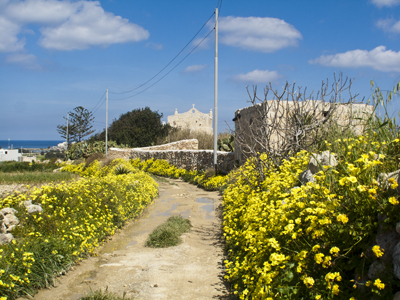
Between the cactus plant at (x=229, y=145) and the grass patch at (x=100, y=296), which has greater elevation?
the cactus plant at (x=229, y=145)

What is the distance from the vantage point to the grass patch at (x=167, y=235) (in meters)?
5.71

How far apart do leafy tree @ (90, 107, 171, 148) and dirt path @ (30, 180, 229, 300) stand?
980 inches

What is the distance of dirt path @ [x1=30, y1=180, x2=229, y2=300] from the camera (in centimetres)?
386

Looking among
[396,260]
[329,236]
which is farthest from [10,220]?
[396,260]

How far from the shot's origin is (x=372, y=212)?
249 cm

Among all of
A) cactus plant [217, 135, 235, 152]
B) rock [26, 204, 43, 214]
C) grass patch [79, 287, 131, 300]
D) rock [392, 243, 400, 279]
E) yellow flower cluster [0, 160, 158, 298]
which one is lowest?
grass patch [79, 287, 131, 300]

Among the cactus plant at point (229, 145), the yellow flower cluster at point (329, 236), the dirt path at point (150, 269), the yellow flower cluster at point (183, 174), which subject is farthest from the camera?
the cactus plant at point (229, 145)

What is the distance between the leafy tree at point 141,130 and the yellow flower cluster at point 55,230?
24803 millimetres

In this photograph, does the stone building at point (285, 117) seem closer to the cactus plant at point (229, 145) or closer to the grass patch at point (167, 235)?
the grass patch at point (167, 235)

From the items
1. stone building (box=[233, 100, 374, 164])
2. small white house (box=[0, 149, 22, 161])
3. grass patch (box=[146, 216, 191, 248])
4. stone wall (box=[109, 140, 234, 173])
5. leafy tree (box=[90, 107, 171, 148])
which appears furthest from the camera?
small white house (box=[0, 149, 22, 161])

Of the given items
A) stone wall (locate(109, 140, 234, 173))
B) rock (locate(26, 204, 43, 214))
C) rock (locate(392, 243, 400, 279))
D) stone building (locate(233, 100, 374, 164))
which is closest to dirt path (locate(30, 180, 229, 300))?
rock (locate(26, 204, 43, 214))

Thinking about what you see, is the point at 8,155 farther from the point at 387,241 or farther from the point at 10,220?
the point at 387,241

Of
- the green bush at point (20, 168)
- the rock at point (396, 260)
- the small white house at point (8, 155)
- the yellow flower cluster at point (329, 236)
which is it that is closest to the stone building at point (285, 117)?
the yellow flower cluster at point (329, 236)

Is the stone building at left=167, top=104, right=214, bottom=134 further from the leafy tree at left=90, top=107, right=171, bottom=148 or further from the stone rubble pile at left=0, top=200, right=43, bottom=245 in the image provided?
the stone rubble pile at left=0, top=200, right=43, bottom=245
